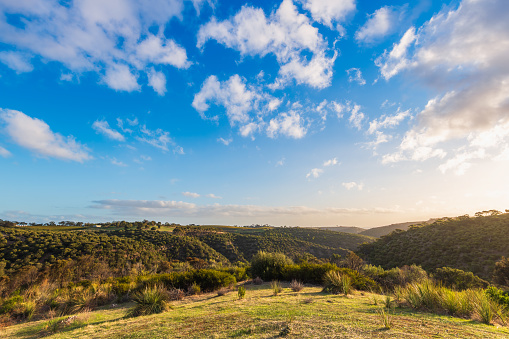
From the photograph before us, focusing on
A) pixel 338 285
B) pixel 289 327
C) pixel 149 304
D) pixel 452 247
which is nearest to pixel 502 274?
pixel 452 247

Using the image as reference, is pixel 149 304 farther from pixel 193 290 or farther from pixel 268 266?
pixel 268 266

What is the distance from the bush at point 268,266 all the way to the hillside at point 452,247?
27.4 meters

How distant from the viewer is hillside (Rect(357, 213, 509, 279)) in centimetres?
3017

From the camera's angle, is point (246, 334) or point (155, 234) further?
point (155, 234)

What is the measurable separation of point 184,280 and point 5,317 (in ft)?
24.8

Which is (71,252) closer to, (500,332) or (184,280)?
(184,280)

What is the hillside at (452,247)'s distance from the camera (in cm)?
3017

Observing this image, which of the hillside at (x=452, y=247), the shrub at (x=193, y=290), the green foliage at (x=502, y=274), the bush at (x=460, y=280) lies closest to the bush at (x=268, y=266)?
the shrub at (x=193, y=290)

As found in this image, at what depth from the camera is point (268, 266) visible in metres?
17.1

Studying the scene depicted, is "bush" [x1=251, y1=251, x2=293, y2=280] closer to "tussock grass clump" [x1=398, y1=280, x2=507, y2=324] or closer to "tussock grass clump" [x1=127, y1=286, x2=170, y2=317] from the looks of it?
"tussock grass clump" [x1=127, y1=286, x2=170, y2=317]

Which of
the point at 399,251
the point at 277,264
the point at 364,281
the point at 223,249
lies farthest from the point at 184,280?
the point at 223,249

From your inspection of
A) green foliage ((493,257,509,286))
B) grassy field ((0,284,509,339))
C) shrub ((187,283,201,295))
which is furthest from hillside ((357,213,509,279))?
shrub ((187,283,201,295))

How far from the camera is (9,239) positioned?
41500mm

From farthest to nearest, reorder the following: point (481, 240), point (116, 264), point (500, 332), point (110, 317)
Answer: point (116, 264) → point (481, 240) → point (110, 317) → point (500, 332)
